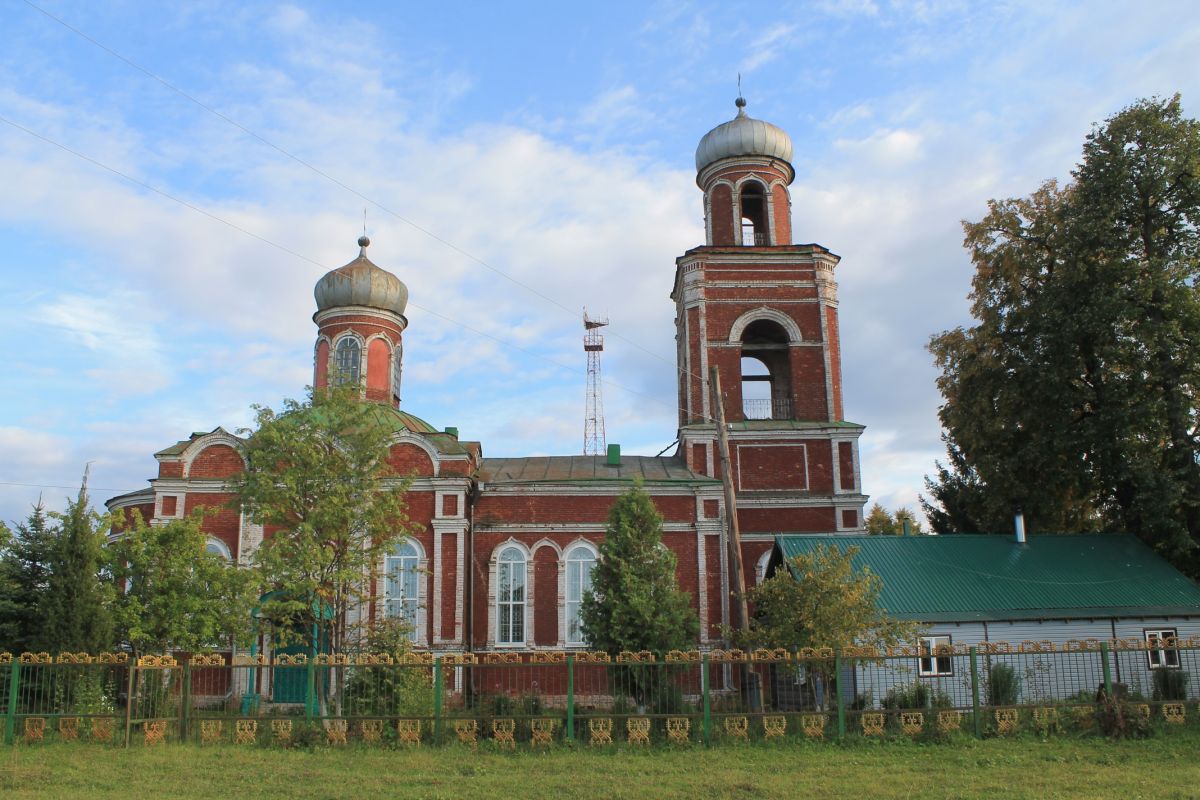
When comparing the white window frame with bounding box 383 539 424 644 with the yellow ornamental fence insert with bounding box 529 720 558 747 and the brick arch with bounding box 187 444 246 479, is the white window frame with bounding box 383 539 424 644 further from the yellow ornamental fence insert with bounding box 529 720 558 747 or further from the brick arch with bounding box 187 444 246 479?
the yellow ornamental fence insert with bounding box 529 720 558 747

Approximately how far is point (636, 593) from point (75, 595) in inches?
385

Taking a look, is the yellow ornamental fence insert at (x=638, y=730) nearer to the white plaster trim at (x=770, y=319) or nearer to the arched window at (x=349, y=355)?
the white plaster trim at (x=770, y=319)

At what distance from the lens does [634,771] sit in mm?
11797

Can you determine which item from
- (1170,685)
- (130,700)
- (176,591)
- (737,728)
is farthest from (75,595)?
(1170,685)

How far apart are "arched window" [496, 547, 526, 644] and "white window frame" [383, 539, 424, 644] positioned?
187 centimetres

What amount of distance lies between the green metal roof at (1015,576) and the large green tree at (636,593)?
2453mm

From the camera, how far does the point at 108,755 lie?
12578mm

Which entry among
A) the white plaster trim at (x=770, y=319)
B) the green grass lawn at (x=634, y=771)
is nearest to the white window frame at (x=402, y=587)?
the green grass lawn at (x=634, y=771)

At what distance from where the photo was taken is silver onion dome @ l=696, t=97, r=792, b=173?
87.8 ft

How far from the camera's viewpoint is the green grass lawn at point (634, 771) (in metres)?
10.6

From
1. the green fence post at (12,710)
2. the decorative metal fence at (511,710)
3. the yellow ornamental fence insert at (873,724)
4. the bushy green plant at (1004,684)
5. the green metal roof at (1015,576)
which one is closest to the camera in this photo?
the green fence post at (12,710)

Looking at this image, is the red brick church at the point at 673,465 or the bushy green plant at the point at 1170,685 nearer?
the bushy green plant at the point at 1170,685

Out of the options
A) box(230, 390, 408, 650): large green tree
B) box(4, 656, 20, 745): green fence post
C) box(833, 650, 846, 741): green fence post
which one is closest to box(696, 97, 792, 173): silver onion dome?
box(230, 390, 408, 650): large green tree

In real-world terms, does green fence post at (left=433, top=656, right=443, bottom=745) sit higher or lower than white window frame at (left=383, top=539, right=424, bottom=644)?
lower
